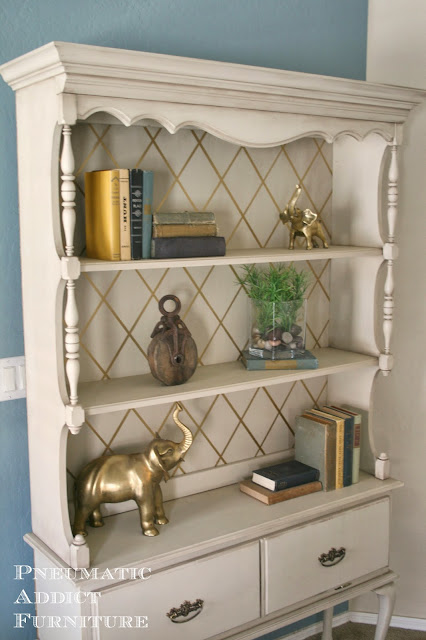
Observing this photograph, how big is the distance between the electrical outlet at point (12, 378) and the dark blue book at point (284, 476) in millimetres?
750

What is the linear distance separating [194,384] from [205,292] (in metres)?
0.33

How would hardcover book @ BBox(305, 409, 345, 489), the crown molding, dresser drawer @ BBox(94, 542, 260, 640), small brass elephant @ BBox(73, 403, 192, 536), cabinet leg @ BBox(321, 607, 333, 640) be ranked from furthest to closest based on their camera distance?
cabinet leg @ BBox(321, 607, 333, 640) < hardcover book @ BBox(305, 409, 345, 489) < small brass elephant @ BBox(73, 403, 192, 536) < dresser drawer @ BBox(94, 542, 260, 640) < the crown molding

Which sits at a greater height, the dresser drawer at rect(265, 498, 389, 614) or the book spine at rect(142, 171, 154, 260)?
the book spine at rect(142, 171, 154, 260)

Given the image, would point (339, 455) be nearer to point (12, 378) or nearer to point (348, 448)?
point (348, 448)

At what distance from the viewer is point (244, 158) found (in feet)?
7.02

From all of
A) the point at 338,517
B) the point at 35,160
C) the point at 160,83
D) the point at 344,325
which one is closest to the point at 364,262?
the point at 344,325

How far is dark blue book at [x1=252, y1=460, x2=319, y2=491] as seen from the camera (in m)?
2.10

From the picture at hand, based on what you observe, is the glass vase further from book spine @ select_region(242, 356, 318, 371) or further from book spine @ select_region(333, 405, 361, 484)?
book spine @ select_region(333, 405, 361, 484)

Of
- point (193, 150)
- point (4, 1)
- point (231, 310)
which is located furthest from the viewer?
point (231, 310)

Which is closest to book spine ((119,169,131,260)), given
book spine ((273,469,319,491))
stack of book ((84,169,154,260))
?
stack of book ((84,169,154,260))

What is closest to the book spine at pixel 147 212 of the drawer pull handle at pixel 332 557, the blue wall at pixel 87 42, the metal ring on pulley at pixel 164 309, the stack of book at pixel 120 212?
the stack of book at pixel 120 212

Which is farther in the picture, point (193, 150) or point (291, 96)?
point (193, 150)

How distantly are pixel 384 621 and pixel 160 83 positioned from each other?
172 cm

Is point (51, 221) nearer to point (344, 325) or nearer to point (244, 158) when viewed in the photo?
point (244, 158)
